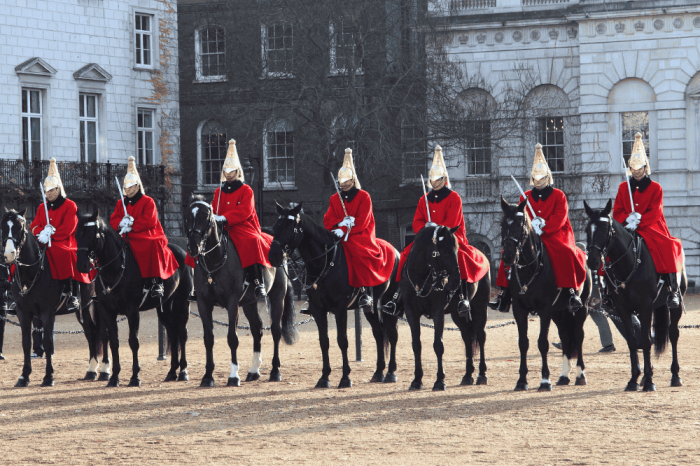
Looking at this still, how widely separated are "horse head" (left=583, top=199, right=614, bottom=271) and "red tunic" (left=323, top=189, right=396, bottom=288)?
2.58 metres

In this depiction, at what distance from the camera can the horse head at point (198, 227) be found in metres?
12.4

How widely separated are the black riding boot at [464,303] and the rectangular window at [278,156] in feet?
78.5

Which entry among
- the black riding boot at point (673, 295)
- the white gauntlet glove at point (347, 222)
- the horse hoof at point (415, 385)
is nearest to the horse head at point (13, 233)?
the white gauntlet glove at point (347, 222)

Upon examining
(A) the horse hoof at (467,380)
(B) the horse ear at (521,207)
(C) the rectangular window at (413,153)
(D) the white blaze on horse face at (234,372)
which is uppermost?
(C) the rectangular window at (413,153)

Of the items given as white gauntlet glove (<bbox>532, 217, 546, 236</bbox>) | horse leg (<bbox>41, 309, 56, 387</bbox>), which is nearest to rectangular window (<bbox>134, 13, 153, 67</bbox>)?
horse leg (<bbox>41, 309, 56, 387</bbox>)

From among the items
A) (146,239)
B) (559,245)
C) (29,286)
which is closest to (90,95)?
(146,239)

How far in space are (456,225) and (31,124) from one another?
22407 millimetres

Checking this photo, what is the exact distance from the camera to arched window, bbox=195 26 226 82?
36844 millimetres

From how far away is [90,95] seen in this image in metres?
33.6

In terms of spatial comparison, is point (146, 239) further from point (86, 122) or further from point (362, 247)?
point (86, 122)

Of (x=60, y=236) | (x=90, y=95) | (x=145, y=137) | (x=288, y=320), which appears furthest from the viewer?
(x=145, y=137)

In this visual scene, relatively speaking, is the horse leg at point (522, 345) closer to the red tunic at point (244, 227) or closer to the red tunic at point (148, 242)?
the red tunic at point (244, 227)

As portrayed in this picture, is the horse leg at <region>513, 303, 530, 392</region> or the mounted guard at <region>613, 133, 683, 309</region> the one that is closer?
the horse leg at <region>513, 303, 530, 392</region>

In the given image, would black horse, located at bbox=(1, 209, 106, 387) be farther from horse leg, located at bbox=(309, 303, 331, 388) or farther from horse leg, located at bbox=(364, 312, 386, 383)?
horse leg, located at bbox=(364, 312, 386, 383)
